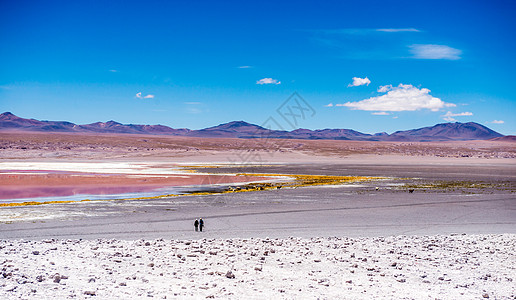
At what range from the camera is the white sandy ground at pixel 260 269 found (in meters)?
7.94

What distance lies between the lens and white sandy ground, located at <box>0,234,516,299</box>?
7.94m


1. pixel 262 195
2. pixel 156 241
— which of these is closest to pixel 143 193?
pixel 262 195

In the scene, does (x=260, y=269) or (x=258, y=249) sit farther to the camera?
(x=258, y=249)

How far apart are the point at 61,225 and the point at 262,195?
39.6 ft

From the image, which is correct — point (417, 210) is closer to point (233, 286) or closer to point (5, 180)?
point (233, 286)

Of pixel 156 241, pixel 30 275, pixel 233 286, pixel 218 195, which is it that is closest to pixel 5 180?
pixel 218 195

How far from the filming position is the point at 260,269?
369 inches

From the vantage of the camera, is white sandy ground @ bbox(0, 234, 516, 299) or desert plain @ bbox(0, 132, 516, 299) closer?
white sandy ground @ bbox(0, 234, 516, 299)

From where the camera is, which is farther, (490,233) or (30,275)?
(490,233)

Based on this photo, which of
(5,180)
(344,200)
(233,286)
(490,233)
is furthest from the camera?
(5,180)

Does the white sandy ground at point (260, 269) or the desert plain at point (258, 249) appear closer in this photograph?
the white sandy ground at point (260, 269)

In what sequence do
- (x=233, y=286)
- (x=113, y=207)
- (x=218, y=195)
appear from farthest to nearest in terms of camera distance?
(x=218, y=195) < (x=113, y=207) < (x=233, y=286)

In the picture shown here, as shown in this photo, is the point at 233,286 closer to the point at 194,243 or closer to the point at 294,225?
the point at 194,243

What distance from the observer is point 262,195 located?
25219 millimetres
